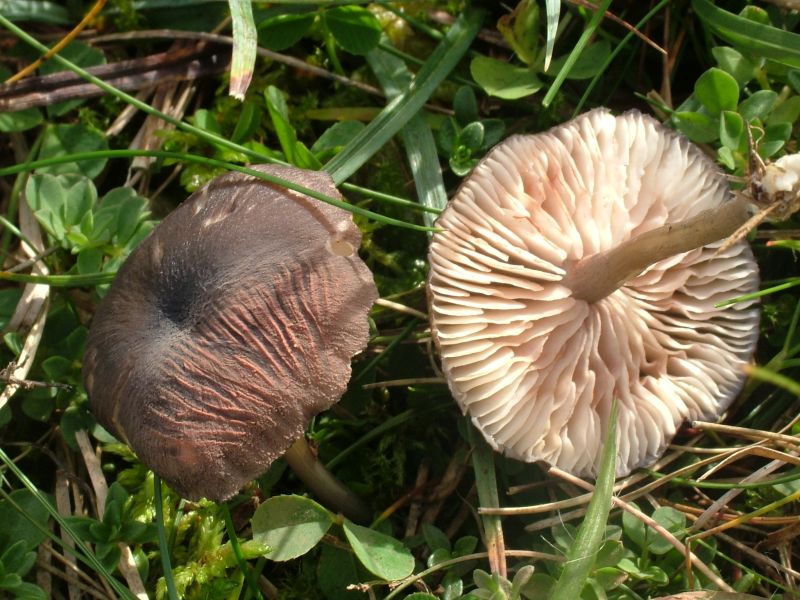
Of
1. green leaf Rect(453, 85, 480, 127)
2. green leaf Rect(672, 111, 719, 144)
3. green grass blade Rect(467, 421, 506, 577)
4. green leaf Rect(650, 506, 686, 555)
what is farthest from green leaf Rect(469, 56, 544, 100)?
green leaf Rect(650, 506, 686, 555)

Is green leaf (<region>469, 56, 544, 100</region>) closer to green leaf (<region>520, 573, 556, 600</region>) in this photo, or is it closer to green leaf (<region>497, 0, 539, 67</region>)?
green leaf (<region>497, 0, 539, 67</region>)

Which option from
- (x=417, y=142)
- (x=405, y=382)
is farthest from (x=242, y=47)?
(x=405, y=382)

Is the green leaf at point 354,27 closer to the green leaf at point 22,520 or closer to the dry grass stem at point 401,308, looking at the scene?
the dry grass stem at point 401,308

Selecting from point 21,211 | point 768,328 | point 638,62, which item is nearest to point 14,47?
point 21,211

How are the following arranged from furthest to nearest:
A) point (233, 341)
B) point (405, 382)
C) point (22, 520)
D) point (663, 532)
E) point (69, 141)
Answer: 1. point (69, 141)
2. point (405, 382)
3. point (22, 520)
4. point (663, 532)
5. point (233, 341)

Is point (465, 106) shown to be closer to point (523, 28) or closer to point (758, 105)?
point (523, 28)

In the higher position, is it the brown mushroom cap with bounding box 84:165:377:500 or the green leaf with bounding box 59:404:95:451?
the brown mushroom cap with bounding box 84:165:377:500

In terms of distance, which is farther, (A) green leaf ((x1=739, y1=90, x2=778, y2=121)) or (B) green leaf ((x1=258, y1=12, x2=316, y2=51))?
(B) green leaf ((x1=258, y1=12, x2=316, y2=51))
